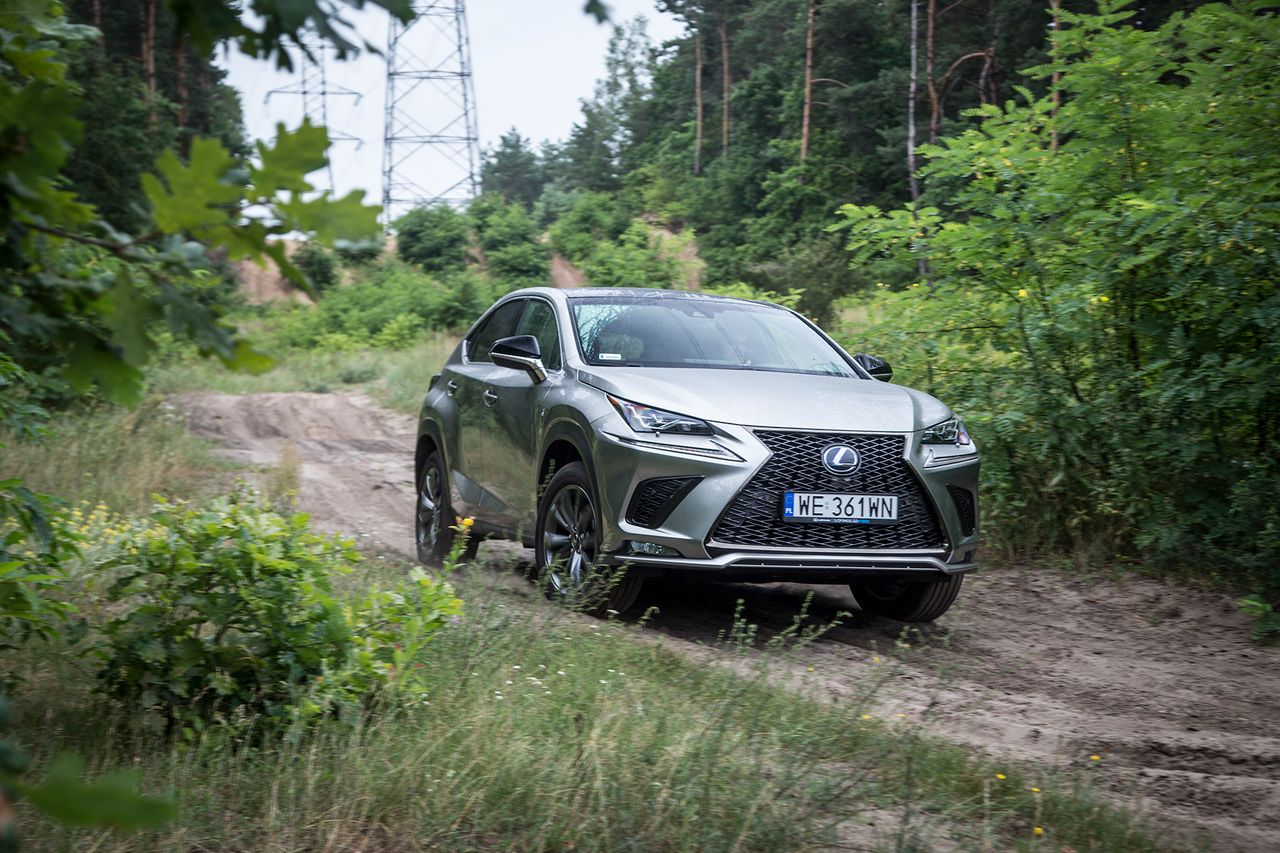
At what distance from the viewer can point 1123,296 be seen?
7.67 meters

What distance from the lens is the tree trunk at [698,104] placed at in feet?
185

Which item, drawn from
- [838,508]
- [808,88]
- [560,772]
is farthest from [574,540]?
[808,88]

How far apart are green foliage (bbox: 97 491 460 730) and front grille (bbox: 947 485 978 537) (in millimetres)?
3176

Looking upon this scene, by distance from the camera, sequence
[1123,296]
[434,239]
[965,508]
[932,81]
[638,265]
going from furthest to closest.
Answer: [434,239] < [932,81] < [638,265] < [1123,296] < [965,508]

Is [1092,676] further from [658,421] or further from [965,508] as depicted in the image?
[658,421]

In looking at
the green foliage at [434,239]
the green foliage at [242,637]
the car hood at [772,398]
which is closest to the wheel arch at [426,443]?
the car hood at [772,398]

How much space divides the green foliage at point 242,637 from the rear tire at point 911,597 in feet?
10.3

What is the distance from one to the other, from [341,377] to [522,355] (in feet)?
54.1

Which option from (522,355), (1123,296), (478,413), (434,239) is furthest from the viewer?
(434,239)

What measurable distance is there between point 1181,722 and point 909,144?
32144 millimetres

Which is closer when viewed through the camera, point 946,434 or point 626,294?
point 946,434

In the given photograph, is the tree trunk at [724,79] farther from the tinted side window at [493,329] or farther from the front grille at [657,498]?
the front grille at [657,498]

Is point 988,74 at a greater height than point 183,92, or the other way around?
point 183,92

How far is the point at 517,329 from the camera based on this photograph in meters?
7.91
